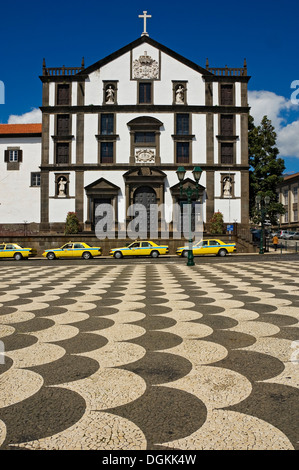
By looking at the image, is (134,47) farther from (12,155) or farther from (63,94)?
(12,155)

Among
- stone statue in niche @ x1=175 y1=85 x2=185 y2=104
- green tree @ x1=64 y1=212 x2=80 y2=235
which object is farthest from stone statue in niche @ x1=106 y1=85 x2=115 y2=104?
green tree @ x1=64 y1=212 x2=80 y2=235

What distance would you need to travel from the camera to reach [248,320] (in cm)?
525

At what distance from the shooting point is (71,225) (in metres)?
31.6

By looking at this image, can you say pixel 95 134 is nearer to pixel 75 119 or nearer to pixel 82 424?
pixel 75 119

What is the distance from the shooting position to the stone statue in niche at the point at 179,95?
34072mm

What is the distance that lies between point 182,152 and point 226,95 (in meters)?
7.41

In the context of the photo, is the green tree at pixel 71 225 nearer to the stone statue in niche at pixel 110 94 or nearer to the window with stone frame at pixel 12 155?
the window with stone frame at pixel 12 155

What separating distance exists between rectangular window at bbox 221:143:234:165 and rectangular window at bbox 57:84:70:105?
1640 centimetres

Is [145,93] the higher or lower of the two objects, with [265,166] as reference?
higher

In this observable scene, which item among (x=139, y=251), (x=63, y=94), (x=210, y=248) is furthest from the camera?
(x=63, y=94)

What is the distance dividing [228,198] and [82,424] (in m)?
33.0

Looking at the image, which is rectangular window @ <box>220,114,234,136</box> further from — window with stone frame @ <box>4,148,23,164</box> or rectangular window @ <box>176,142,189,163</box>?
window with stone frame @ <box>4,148,23,164</box>

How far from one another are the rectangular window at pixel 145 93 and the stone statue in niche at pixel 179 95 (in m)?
2.72

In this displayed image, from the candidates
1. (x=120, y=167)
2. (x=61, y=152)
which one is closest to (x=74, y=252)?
(x=120, y=167)
